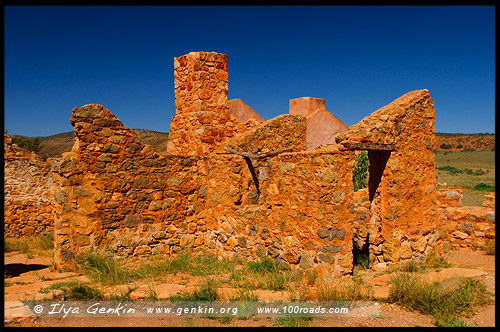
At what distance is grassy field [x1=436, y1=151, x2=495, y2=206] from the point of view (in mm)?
22900

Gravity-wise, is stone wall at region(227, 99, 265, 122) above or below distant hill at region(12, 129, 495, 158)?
below

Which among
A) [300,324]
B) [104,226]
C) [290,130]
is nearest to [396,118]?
[290,130]

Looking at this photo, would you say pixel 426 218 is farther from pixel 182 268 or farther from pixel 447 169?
pixel 447 169

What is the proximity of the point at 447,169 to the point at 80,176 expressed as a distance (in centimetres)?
3624

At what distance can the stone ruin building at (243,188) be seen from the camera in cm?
675

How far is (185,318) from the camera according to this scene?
5.37 m

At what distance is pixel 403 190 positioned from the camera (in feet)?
26.6

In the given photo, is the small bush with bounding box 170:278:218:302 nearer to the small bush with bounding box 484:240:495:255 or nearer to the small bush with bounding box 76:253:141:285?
the small bush with bounding box 76:253:141:285

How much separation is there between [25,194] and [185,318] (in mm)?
9503

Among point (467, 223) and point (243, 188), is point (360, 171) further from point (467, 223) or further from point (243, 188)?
point (243, 188)

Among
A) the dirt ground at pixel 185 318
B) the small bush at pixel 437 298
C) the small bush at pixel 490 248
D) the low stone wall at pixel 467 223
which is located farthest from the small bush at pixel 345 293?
the low stone wall at pixel 467 223

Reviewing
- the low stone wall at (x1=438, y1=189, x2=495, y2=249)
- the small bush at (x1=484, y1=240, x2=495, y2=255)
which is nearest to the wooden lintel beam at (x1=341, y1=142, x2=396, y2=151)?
the low stone wall at (x1=438, y1=189, x2=495, y2=249)

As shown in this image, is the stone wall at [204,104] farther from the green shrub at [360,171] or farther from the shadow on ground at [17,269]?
the green shrub at [360,171]

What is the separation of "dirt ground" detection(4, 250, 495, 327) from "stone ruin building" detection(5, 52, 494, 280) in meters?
0.66
